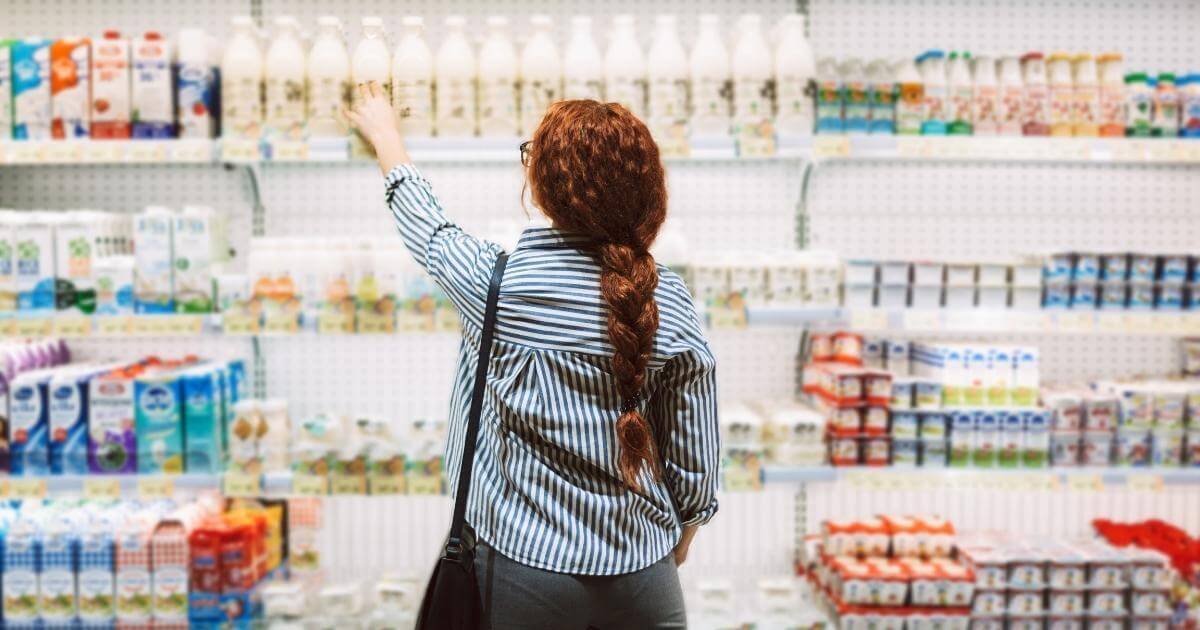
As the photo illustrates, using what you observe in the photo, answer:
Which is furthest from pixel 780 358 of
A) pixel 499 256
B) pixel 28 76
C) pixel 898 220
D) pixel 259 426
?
pixel 28 76

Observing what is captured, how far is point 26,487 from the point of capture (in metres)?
2.65

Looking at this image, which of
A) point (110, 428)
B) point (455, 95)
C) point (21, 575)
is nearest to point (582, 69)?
point (455, 95)

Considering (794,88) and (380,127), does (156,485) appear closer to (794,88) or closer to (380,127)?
(380,127)

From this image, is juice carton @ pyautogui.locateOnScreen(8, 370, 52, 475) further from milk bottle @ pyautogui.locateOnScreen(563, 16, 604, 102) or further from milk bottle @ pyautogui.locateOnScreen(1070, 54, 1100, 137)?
milk bottle @ pyautogui.locateOnScreen(1070, 54, 1100, 137)

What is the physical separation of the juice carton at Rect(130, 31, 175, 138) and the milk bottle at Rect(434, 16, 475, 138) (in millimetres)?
724

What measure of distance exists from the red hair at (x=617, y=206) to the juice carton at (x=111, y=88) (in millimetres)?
1606

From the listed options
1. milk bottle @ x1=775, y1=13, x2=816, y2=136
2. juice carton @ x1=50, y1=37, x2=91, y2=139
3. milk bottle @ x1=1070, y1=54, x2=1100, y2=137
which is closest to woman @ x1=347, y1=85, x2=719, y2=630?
milk bottle @ x1=775, y1=13, x2=816, y2=136

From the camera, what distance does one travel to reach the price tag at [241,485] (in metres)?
2.71

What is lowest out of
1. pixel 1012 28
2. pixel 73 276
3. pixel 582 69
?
pixel 73 276

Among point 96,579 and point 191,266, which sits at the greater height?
point 191,266

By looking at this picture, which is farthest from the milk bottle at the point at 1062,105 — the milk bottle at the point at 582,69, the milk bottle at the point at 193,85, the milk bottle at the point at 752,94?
the milk bottle at the point at 193,85

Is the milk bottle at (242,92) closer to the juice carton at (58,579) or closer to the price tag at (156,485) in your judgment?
the price tag at (156,485)

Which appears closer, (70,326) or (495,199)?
(70,326)

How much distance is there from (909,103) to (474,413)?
175 cm
